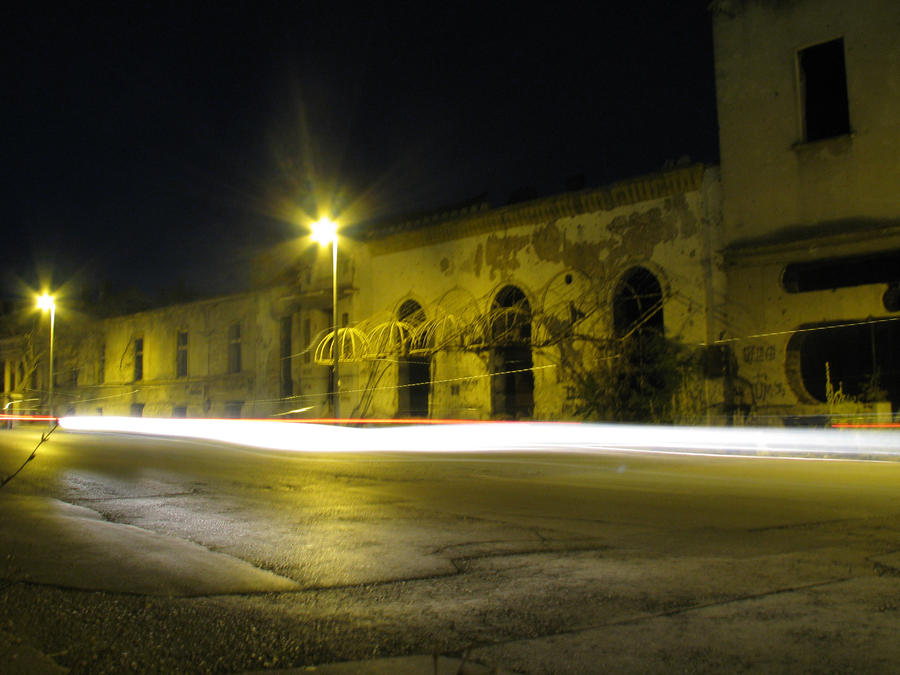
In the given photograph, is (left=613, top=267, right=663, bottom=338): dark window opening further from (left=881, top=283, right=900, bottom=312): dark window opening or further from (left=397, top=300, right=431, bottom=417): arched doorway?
(left=397, top=300, right=431, bottom=417): arched doorway

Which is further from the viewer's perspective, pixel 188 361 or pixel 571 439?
pixel 188 361

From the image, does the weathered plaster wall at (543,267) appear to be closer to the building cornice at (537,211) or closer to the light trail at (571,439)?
the building cornice at (537,211)

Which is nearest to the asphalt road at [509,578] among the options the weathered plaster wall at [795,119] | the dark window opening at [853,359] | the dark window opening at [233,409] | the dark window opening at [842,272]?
the dark window opening at [853,359]

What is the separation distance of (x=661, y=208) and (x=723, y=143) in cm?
199

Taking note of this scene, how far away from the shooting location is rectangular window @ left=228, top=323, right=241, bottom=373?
32.6 metres

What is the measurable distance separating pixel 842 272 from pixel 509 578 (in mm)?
14366

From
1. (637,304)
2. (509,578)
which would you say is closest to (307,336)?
(637,304)

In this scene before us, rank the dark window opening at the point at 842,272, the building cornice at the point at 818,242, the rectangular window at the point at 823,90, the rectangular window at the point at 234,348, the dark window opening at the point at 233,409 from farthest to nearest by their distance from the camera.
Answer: the rectangular window at the point at 234,348
the dark window opening at the point at 233,409
the rectangular window at the point at 823,90
the building cornice at the point at 818,242
the dark window opening at the point at 842,272

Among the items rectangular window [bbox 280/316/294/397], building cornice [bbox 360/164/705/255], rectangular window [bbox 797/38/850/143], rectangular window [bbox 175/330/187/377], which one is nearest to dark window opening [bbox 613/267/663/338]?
building cornice [bbox 360/164/705/255]

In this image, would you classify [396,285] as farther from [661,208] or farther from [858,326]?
[858,326]

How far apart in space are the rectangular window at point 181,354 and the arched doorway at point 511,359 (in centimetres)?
1787

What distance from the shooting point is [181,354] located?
117ft

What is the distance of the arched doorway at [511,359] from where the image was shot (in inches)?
848

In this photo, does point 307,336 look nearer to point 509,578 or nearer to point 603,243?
point 603,243
